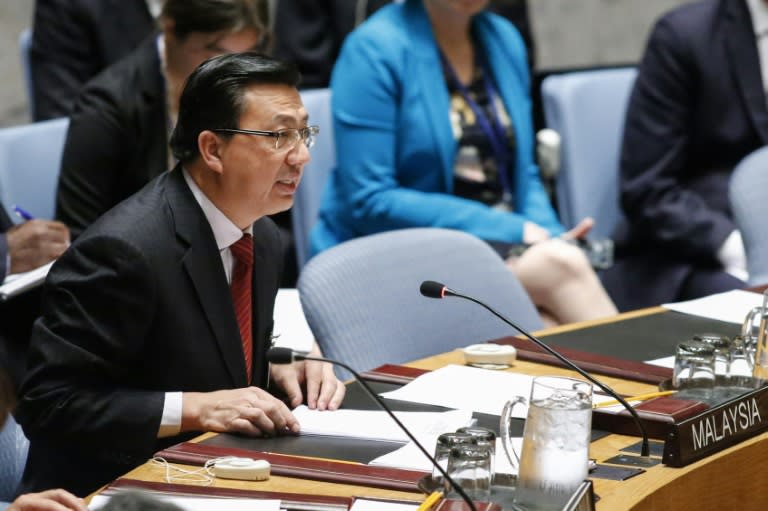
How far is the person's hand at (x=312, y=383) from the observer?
2121 millimetres

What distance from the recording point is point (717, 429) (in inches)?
75.0

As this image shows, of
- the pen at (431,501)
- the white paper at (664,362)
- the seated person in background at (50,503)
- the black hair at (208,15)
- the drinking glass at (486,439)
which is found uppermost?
the black hair at (208,15)

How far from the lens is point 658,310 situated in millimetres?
2852

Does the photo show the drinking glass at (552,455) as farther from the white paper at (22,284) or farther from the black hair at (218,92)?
the white paper at (22,284)

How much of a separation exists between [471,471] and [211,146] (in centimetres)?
87

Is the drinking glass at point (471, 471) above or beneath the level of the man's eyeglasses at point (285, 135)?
beneath

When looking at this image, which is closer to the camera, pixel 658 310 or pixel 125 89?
pixel 658 310

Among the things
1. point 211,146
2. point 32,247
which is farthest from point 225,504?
point 32,247

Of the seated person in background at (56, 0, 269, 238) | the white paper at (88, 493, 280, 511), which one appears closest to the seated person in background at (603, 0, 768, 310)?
the seated person in background at (56, 0, 269, 238)

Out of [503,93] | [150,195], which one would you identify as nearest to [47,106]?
[503,93]

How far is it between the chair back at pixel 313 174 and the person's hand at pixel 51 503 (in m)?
2.31

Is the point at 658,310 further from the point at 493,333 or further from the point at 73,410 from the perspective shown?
the point at 73,410

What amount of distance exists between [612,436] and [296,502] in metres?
0.57

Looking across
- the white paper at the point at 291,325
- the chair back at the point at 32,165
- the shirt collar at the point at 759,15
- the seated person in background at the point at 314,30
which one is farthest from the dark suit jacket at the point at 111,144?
the shirt collar at the point at 759,15
